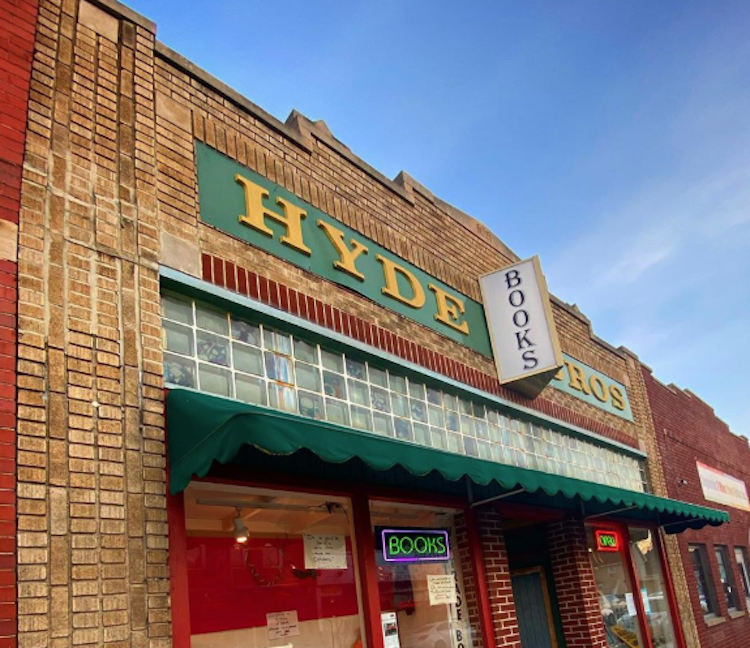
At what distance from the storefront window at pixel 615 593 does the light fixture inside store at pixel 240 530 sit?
603cm

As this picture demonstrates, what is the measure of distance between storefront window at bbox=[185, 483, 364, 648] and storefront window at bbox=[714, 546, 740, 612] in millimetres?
12140

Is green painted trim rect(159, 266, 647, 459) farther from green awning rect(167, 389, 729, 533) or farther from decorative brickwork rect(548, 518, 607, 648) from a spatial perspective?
decorative brickwork rect(548, 518, 607, 648)

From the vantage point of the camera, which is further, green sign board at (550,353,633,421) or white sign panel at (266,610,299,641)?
green sign board at (550,353,633,421)

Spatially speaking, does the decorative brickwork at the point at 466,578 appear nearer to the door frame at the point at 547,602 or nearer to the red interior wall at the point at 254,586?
the red interior wall at the point at 254,586

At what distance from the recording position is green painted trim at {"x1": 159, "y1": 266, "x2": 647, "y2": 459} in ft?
17.2

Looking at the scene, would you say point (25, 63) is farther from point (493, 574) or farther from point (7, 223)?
point (493, 574)

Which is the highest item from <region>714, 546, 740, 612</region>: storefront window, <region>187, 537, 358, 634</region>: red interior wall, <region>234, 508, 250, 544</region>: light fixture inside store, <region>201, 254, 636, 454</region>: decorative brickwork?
<region>201, 254, 636, 454</region>: decorative brickwork

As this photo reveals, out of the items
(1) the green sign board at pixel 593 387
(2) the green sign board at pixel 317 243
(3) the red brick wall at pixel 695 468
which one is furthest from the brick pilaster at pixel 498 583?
(3) the red brick wall at pixel 695 468

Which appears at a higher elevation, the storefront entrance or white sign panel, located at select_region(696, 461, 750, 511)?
white sign panel, located at select_region(696, 461, 750, 511)

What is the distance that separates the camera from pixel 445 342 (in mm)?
8094

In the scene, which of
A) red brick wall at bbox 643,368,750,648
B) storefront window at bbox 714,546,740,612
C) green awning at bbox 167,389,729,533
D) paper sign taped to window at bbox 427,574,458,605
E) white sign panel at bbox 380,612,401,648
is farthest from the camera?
storefront window at bbox 714,546,740,612

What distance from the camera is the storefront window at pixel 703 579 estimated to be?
13.8 metres

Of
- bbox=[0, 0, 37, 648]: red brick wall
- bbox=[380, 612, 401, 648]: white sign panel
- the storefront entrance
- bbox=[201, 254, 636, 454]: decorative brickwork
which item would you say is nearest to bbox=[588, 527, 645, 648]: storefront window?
the storefront entrance

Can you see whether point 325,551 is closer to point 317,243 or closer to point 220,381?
point 220,381
